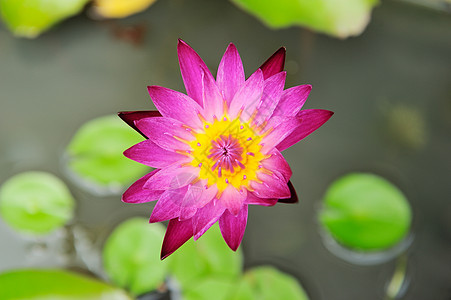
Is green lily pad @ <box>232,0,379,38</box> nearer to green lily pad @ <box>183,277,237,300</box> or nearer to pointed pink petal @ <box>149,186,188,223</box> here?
green lily pad @ <box>183,277,237,300</box>

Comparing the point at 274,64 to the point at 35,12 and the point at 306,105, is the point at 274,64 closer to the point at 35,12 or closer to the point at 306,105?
the point at 306,105

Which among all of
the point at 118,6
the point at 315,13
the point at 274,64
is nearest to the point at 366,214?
the point at 315,13

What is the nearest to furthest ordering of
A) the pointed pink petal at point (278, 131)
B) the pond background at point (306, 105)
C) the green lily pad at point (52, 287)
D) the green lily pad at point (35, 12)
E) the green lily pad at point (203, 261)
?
the pointed pink petal at point (278, 131)
the green lily pad at point (52, 287)
the green lily pad at point (203, 261)
the pond background at point (306, 105)
the green lily pad at point (35, 12)

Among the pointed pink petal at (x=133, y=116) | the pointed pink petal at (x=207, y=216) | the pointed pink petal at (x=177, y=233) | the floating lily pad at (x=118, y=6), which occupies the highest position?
the floating lily pad at (x=118, y=6)

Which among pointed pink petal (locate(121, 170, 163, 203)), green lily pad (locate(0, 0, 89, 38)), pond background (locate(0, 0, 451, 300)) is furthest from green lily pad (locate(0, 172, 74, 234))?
pointed pink petal (locate(121, 170, 163, 203))

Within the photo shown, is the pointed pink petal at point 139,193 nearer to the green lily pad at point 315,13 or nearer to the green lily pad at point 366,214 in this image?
the green lily pad at point 366,214

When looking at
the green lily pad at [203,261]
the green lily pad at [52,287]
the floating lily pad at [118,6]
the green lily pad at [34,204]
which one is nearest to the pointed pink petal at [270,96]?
the green lily pad at [203,261]
